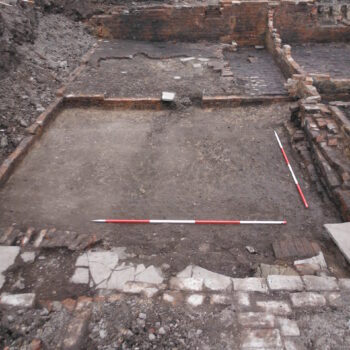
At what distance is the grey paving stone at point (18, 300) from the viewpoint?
10.4 feet

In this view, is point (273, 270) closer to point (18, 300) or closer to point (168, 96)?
point (18, 300)

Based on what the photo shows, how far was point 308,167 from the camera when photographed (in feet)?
17.9

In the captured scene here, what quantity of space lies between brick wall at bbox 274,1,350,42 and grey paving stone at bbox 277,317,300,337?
1186cm

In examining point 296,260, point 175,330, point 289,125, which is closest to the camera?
point 175,330

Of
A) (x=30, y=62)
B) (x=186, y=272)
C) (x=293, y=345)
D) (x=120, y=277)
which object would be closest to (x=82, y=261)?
(x=120, y=277)

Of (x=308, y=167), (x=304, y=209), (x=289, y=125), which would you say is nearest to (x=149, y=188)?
(x=304, y=209)

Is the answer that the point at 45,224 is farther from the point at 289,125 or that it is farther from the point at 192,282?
the point at 289,125

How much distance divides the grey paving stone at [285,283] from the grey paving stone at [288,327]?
0.37 m

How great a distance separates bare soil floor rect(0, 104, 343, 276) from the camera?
13.9 ft

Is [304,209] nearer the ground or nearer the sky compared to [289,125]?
nearer the ground

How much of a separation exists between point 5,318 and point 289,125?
620 centimetres

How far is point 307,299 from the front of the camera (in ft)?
10.4

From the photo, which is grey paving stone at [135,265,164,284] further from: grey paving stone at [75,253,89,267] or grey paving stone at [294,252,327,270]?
grey paving stone at [294,252,327,270]

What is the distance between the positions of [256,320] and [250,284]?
1.43 feet
